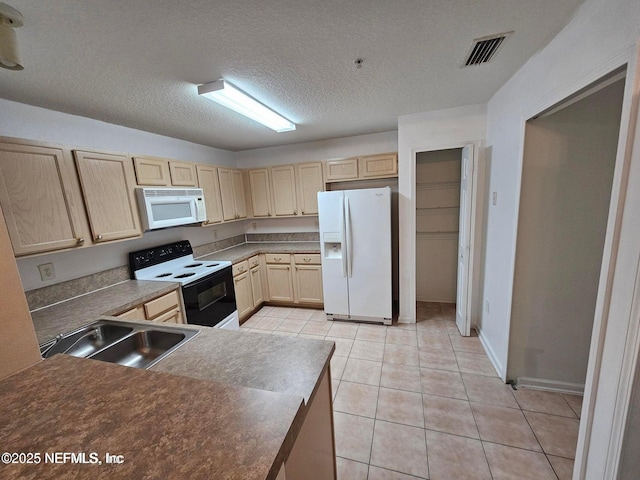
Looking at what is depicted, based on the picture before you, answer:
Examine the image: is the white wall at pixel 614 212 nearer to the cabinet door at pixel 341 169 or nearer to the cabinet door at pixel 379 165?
the cabinet door at pixel 379 165

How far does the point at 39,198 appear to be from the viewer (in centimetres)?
168

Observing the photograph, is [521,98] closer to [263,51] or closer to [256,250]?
[263,51]

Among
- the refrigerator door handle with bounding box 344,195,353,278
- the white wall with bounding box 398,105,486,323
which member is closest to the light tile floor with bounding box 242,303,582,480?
the white wall with bounding box 398,105,486,323

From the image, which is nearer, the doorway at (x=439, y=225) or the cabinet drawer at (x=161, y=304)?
the cabinet drawer at (x=161, y=304)

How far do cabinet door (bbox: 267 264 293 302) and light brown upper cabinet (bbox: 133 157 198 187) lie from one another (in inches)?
60.8

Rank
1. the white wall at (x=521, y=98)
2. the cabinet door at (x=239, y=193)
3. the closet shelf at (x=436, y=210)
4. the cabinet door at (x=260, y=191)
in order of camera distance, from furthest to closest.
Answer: the cabinet door at (x=260, y=191)
the cabinet door at (x=239, y=193)
the closet shelf at (x=436, y=210)
the white wall at (x=521, y=98)

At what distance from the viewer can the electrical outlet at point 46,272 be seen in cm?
194

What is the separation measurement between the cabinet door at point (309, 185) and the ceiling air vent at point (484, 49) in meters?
2.12

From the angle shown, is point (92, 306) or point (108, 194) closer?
point (92, 306)

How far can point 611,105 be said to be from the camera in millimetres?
1605

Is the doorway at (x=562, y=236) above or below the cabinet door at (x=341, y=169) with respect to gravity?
below

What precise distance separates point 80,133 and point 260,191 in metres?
2.03

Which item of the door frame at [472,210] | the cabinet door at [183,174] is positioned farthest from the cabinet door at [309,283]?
the cabinet door at [183,174]

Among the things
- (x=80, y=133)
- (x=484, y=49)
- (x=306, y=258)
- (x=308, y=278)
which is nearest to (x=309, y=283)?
(x=308, y=278)
